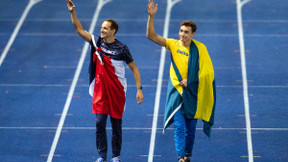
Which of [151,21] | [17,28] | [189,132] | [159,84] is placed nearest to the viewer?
[151,21]

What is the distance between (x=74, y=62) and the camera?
14.0 metres

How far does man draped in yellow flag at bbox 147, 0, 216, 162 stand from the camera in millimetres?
8320

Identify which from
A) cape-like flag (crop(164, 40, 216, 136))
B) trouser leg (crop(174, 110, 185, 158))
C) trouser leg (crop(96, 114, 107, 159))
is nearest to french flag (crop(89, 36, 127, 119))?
trouser leg (crop(96, 114, 107, 159))

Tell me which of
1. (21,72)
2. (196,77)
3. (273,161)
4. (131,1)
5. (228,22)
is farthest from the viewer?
(131,1)

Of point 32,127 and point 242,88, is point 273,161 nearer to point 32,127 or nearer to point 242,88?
point 242,88

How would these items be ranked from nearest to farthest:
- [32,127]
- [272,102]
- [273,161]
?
[273,161], [32,127], [272,102]

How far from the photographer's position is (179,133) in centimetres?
831

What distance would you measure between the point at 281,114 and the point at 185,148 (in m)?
3.44

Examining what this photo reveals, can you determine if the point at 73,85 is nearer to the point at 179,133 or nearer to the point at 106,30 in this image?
the point at 106,30

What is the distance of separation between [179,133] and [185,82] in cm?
65

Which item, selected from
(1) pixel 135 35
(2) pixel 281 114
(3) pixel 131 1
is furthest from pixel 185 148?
(3) pixel 131 1

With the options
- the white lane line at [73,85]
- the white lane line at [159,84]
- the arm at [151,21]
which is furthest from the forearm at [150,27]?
the white lane line at [73,85]

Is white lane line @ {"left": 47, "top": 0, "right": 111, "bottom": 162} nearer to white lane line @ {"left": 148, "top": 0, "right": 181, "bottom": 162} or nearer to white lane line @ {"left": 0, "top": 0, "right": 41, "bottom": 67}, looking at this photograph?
white lane line @ {"left": 148, "top": 0, "right": 181, "bottom": 162}

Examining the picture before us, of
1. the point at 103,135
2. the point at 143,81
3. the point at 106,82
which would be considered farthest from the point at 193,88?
the point at 143,81
